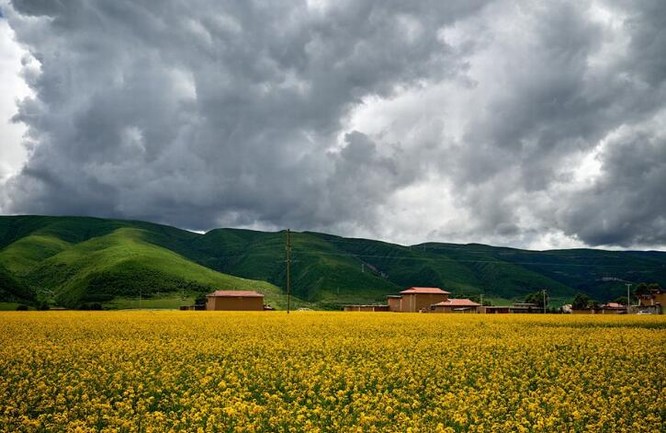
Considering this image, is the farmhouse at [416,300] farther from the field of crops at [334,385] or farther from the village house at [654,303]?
the field of crops at [334,385]

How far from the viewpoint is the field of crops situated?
13.8 metres

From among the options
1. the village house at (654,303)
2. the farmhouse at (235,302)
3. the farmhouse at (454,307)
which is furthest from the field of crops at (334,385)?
the farmhouse at (454,307)

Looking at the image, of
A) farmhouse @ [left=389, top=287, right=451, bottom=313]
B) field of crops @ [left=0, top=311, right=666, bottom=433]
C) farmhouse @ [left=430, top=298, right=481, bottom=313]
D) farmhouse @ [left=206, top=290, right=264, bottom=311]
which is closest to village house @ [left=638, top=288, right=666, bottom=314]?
farmhouse @ [left=430, top=298, right=481, bottom=313]

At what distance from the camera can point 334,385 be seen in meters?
18.0

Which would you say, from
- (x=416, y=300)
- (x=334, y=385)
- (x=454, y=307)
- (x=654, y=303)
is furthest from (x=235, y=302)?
(x=334, y=385)

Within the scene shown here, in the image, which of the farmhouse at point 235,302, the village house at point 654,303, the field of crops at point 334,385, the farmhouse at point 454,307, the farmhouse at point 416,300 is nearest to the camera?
the field of crops at point 334,385

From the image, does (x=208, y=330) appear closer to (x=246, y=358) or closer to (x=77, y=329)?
(x=77, y=329)

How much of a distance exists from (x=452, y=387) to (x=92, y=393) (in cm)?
1161

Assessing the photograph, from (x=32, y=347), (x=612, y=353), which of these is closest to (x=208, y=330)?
(x=32, y=347)

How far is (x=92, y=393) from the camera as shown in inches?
682

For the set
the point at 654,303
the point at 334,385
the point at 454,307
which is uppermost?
the point at 654,303

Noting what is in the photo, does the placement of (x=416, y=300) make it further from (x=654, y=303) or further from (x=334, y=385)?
(x=334, y=385)

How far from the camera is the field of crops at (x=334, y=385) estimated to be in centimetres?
1379

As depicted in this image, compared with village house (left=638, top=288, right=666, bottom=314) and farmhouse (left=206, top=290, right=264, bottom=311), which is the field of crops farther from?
village house (left=638, top=288, right=666, bottom=314)
